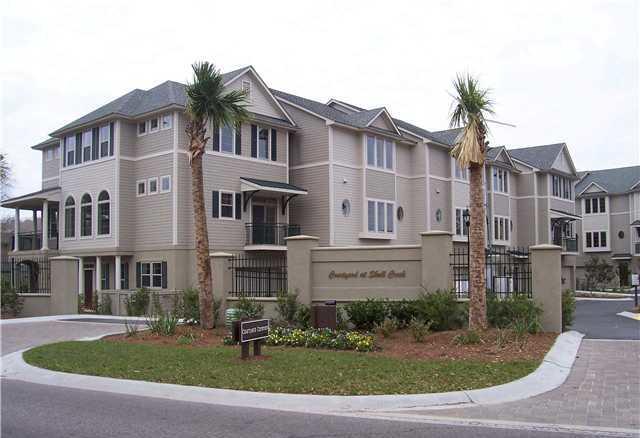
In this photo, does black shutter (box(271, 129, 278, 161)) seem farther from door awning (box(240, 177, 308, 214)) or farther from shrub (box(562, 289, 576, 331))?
shrub (box(562, 289, 576, 331))

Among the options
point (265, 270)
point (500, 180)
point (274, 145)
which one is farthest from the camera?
point (500, 180)

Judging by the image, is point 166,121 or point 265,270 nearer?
point 166,121

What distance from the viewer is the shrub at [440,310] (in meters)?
15.8

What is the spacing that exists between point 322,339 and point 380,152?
21254mm

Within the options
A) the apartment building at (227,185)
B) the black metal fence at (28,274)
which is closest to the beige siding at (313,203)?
the apartment building at (227,185)

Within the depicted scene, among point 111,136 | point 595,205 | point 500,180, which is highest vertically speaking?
point 111,136

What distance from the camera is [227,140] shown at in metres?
30.0

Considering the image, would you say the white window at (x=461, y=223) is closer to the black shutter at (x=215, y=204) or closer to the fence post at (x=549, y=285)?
the black shutter at (x=215, y=204)

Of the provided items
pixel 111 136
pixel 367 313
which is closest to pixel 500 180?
pixel 111 136

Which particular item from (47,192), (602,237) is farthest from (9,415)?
(602,237)

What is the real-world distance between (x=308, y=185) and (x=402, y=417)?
2461cm

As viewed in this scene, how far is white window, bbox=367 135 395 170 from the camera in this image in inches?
1345

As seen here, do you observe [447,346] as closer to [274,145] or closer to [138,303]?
[138,303]

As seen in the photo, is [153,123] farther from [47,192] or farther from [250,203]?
[47,192]
